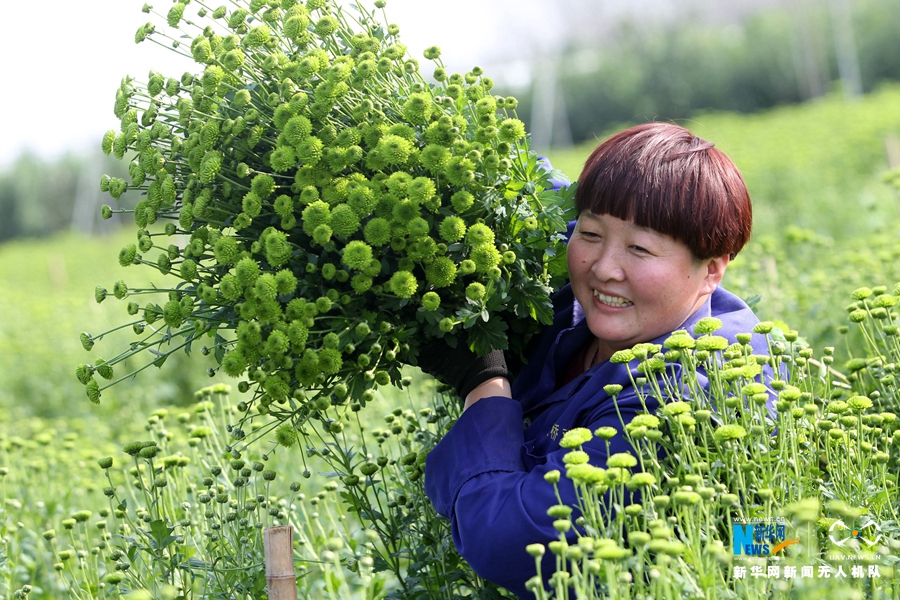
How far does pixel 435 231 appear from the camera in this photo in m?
1.91

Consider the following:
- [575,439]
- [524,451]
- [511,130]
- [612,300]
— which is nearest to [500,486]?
[524,451]

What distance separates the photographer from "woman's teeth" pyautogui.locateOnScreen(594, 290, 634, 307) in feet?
6.88

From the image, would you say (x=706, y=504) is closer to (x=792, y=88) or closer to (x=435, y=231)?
(x=435, y=231)

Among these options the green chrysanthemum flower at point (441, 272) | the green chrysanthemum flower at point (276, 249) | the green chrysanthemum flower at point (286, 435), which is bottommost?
the green chrysanthemum flower at point (286, 435)

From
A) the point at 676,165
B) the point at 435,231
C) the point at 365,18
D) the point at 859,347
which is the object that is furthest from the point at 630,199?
the point at 859,347

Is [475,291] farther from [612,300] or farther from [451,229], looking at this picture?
[612,300]

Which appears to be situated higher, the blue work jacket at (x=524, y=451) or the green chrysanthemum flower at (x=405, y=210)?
the green chrysanthemum flower at (x=405, y=210)

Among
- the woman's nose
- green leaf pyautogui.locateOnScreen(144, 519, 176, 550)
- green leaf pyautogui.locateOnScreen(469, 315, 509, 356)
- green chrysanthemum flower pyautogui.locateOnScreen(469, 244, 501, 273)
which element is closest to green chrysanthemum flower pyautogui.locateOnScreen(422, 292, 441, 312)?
green chrysanthemum flower pyautogui.locateOnScreen(469, 244, 501, 273)

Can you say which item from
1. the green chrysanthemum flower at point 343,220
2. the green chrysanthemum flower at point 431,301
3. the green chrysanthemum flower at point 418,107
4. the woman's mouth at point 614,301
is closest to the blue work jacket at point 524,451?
the woman's mouth at point 614,301

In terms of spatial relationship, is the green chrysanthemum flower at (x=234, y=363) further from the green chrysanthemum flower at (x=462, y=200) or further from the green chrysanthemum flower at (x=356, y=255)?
the green chrysanthemum flower at (x=462, y=200)

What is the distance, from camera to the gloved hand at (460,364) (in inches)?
83.1

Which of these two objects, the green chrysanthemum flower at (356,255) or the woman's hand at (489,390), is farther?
the woman's hand at (489,390)

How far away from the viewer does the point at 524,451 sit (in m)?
2.07

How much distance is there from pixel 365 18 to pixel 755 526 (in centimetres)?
140
